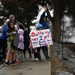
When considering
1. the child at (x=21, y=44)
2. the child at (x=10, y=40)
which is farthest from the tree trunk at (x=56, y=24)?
the child at (x=10, y=40)

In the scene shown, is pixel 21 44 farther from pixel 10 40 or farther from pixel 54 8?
pixel 54 8

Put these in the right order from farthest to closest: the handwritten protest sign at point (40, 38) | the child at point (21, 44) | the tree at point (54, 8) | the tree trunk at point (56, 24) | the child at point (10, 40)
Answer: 1. the tree trunk at point (56, 24)
2. the tree at point (54, 8)
3. the handwritten protest sign at point (40, 38)
4. the child at point (21, 44)
5. the child at point (10, 40)

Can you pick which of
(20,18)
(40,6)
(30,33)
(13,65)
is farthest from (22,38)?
(20,18)

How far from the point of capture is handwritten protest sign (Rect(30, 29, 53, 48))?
14719 mm

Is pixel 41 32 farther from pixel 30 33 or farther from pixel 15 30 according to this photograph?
pixel 15 30

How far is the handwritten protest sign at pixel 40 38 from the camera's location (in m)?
14.7

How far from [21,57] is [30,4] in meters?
19.0

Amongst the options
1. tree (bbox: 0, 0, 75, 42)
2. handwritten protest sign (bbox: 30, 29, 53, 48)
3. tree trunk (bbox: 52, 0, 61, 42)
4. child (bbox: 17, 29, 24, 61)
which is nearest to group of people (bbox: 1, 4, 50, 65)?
child (bbox: 17, 29, 24, 61)

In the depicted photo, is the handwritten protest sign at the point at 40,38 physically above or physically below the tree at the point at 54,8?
below

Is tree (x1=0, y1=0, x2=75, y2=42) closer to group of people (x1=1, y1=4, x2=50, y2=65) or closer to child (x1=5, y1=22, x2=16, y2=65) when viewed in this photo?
group of people (x1=1, y1=4, x2=50, y2=65)

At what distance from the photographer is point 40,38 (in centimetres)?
1492

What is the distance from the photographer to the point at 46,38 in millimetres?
14891

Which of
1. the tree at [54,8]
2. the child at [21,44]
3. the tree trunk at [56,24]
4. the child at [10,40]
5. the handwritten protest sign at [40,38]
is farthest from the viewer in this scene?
the tree trunk at [56,24]

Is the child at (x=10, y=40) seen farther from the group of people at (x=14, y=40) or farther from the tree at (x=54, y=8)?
the tree at (x=54, y=8)
